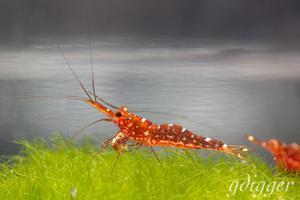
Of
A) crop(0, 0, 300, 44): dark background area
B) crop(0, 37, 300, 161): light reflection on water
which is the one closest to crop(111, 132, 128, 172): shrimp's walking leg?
crop(0, 37, 300, 161): light reflection on water

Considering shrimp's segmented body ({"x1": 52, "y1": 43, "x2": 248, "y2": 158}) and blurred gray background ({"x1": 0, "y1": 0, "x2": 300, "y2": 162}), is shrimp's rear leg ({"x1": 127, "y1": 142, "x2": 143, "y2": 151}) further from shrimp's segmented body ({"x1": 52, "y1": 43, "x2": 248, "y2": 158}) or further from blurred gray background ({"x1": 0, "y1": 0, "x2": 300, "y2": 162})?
blurred gray background ({"x1": 0, "y1": 0, "x2": 300, "y2": 162})

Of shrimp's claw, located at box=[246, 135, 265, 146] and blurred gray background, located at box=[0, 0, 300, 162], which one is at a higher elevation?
blurred gray background, located at box=[0, 0, 300, 162]

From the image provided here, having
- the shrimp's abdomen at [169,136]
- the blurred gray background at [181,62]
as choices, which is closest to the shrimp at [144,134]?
the shrimp's abdomen at [169,136]

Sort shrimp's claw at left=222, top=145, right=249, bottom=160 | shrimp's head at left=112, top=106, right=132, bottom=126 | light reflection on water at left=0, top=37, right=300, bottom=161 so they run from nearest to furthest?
shrimp's head at left=112, top=106, right=132, bottom=126
shrimp's claw at left=222, top=145, right=249, bottom=160
light reflection on water at left=0, top=37, right=300, bottom=161

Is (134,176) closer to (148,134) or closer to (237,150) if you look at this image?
(148,134)

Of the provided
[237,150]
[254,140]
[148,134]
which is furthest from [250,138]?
[148,134]
